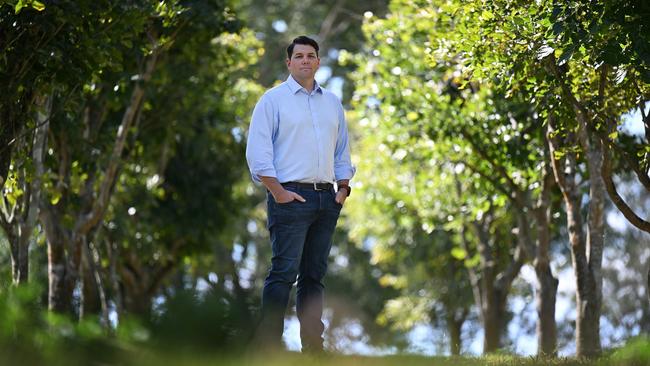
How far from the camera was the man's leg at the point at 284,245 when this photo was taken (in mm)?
7129

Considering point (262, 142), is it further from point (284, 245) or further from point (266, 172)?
point (284, 245)

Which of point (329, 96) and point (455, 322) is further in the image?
point (455, 322)

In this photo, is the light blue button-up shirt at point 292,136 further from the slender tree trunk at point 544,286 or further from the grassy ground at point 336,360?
the slender tree trunk at point 544,286

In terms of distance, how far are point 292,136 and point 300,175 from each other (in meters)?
0.26

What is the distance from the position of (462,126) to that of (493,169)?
26.4 inches

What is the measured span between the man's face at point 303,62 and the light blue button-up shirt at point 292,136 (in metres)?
0.07

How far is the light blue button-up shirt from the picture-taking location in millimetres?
7320

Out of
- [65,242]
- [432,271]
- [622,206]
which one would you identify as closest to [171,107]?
[65,242]

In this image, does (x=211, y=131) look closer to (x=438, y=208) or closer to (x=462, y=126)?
(x=438, y=208)

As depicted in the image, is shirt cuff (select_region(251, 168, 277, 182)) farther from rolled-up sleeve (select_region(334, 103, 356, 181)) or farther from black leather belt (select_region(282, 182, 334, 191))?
rolled-up sleeve (select_region(334, 103, 356, 181))

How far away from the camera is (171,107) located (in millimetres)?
16875

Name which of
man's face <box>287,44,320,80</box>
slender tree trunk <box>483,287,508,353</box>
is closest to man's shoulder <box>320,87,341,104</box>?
man's face <box>287,44,320,80</box>

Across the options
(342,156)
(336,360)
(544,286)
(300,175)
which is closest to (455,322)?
(544,286)

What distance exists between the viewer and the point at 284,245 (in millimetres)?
7215
